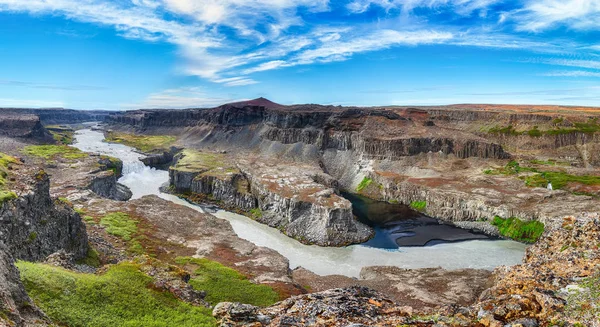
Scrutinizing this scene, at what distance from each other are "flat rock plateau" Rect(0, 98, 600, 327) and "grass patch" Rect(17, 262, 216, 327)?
785mm

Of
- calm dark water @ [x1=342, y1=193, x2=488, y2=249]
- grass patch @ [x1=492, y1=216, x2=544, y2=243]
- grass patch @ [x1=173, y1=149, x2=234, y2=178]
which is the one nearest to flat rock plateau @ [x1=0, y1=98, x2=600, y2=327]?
grass patch @ [x1=492, y1=216, x2=544, y2=243]

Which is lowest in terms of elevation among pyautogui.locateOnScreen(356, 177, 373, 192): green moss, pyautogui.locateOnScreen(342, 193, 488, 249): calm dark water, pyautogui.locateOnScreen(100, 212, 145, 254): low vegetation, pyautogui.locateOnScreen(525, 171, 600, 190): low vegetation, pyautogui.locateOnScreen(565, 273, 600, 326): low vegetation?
pyautogui.locateOnScreen(342, 193, 488, 249): calm dark water

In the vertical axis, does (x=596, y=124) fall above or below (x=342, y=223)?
above

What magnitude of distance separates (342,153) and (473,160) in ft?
142

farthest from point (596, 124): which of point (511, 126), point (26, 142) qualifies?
point (26, 142)

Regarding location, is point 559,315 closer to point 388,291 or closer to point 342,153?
point 388,291

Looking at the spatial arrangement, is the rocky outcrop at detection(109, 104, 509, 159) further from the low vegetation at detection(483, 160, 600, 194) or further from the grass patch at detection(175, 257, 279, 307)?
the grass patch at detection(175, 257, 279, 307)

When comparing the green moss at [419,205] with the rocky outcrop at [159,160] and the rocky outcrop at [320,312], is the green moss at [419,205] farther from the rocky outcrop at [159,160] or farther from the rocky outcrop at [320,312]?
the rocky outcrop at [159,160]

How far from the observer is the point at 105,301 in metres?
20.1

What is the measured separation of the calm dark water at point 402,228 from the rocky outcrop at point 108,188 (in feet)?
196

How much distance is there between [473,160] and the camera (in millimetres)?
109062

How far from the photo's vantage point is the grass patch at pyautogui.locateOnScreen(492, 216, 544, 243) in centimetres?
6156

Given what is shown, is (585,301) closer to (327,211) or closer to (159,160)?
(327,211)

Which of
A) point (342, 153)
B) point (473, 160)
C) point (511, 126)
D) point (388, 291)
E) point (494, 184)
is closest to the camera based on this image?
point (388, 291)
